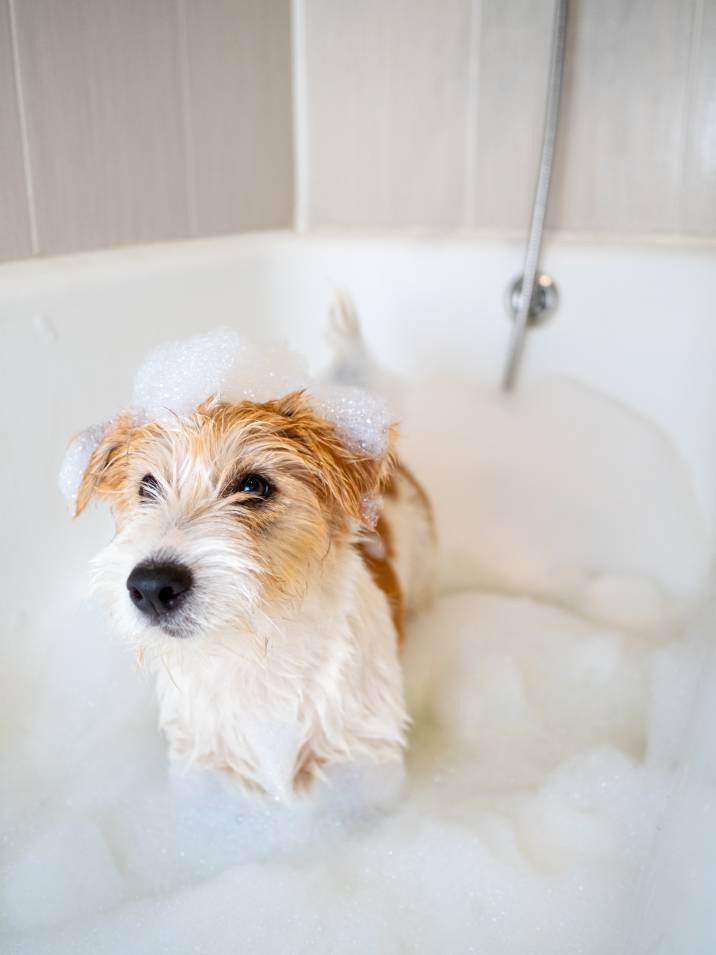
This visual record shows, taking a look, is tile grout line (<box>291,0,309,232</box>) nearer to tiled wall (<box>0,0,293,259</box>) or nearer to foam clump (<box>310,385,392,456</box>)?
tiled wall (<box>0,0,293,259</box>)

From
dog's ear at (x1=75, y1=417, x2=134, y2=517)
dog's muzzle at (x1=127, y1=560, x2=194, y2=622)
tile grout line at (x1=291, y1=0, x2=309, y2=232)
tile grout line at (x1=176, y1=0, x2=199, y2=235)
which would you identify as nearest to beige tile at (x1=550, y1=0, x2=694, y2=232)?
tile grout line at (x1=291, y1=0, x2=309, y2=232)

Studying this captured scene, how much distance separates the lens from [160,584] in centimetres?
99

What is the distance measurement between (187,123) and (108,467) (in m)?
1.09

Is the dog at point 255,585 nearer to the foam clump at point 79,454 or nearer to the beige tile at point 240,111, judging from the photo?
the foam clump at point 79,454

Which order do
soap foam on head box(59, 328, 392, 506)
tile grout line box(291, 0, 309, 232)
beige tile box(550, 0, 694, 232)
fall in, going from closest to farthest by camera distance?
soap foam on head box(59, 328, 392, 506) → beige tile box(550, 0, 694, 232) → tile grout line box(291, 0, 309, 232)

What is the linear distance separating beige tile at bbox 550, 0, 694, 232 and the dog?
1143mm

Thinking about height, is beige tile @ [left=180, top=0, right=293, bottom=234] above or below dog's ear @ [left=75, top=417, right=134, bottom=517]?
above

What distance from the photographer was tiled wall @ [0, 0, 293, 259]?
1579 mm

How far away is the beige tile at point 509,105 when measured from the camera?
2.03 m

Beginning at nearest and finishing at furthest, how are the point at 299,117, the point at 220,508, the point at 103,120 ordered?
the point at 220,508
the point at 103,120
the point at 299,117

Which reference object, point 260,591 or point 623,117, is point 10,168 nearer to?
point 260,591

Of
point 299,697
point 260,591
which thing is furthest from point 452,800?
point 260,591

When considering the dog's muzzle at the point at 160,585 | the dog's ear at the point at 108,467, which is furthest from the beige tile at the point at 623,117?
the dog's muzzle at the point at 160,585

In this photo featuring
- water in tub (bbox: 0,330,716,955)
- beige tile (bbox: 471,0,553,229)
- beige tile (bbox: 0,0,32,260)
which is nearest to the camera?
water in tub (bbox: 0,330,716,955)
